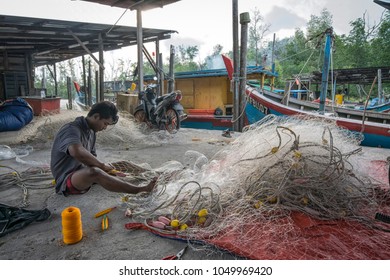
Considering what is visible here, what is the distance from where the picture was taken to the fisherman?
2572 millimetres

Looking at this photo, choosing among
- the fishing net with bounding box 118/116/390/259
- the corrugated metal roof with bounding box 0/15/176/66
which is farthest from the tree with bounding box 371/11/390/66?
the fishing net with bounding box 118/116/390/259

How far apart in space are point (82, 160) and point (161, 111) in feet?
16.3

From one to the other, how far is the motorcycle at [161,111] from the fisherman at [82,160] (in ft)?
14.6

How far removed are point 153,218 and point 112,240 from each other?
1.34 ft

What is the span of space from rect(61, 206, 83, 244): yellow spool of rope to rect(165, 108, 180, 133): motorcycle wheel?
5.57 meters

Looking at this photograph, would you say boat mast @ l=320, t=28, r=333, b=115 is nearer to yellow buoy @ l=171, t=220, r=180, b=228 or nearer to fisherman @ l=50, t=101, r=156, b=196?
fisherman @ l=50, t=101, r=156, b=196

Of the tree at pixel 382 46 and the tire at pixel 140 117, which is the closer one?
the tire at pixel 140 117

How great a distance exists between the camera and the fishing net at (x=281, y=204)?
187cm

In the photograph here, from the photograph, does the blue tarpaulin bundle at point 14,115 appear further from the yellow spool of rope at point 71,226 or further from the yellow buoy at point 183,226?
the yellow buoy at point 183,226

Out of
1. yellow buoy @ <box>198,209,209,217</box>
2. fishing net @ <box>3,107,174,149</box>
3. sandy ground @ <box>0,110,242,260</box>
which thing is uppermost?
fishing net @ <box>3,107,174,149</box>

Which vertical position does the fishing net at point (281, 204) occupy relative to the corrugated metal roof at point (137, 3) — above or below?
below

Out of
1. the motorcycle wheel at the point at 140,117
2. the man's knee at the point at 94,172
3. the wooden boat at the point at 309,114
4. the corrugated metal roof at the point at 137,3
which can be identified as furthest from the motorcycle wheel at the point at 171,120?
the man's knee at the point at 94,172

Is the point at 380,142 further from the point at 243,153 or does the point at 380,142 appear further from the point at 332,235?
the point at 332,235
